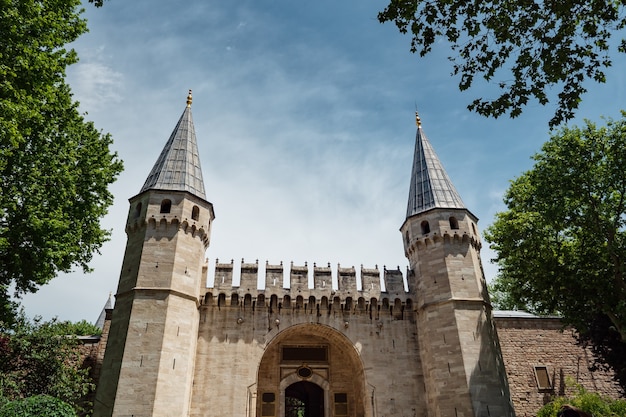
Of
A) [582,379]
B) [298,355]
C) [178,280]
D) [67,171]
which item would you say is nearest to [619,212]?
[582,379]

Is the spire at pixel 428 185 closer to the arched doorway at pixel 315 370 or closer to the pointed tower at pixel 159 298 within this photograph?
the arched doorway at pixel 315 370

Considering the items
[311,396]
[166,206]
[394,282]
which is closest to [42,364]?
[166,206]

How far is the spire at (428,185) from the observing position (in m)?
23.0

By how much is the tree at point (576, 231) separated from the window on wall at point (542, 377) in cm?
313

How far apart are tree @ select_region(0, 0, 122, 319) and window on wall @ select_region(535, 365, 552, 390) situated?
2132cm

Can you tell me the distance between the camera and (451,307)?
19656 mm

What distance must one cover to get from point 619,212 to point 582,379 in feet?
32.0

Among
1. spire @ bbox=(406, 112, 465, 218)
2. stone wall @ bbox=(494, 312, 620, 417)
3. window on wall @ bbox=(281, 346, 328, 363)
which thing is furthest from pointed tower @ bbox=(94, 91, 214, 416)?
stone wall @ bbox=(494, 312, 620, 417)

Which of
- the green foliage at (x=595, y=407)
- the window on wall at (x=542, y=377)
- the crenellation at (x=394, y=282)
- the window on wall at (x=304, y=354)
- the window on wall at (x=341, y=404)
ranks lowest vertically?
the green foliage at (x=595, y=407)

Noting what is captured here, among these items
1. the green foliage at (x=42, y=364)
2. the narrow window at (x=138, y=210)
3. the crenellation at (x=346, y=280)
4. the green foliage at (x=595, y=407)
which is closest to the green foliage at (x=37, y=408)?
the green foliage at (x=42, y=364)

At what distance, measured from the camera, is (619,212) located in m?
17.5

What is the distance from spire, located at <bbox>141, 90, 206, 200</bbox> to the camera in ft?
71.1

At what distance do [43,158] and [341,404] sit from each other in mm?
16452

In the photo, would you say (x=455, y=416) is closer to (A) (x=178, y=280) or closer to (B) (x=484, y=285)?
(B) (x=484, y=285)
